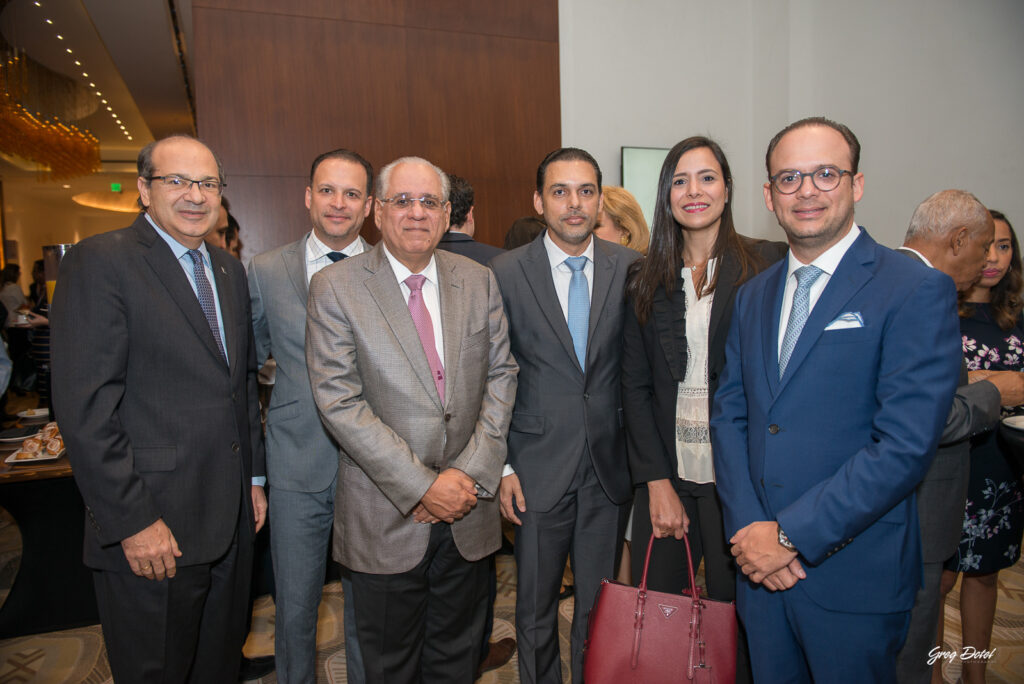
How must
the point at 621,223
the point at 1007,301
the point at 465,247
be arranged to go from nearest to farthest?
the point at 1007,301 → the point at 465,247 → the point at 621,223

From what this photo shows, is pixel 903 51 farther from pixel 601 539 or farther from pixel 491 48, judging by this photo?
pixel 601 539

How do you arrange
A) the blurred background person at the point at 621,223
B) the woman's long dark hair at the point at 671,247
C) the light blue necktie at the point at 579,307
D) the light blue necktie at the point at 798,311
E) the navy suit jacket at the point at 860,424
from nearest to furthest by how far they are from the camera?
the navy suit jacket at the point at 860,424 < the light blue necktie at the point at 798,311 < the woman's long dark hair at the point at 671,247 < the light blue necktie at the point at 579,307 < the blurred background person at the point at 621,223

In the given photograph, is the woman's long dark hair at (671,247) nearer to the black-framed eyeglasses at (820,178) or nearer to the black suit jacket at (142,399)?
the black-framed eyeglasses at (820,178)

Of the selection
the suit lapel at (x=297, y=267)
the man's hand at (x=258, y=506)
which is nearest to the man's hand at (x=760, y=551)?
the man's hand at (x=258, y=506)

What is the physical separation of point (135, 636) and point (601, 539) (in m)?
1.46

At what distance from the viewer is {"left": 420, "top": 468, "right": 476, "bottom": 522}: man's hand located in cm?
183

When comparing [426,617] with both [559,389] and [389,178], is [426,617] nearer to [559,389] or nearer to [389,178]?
[559,389]

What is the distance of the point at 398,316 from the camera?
1890 mm

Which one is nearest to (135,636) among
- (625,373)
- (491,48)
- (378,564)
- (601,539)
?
(378,564)

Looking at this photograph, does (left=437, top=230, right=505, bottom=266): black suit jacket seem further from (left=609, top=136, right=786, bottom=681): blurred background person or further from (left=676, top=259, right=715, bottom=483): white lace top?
(left=676, top=259, right=715, bottom=483): white lace top

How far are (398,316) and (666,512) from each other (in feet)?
3.62

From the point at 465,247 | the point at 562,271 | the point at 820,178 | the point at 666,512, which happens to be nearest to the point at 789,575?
the point at 666,512

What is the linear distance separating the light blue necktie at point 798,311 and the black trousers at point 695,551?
1.87ft

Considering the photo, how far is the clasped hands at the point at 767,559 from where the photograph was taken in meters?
1.49
